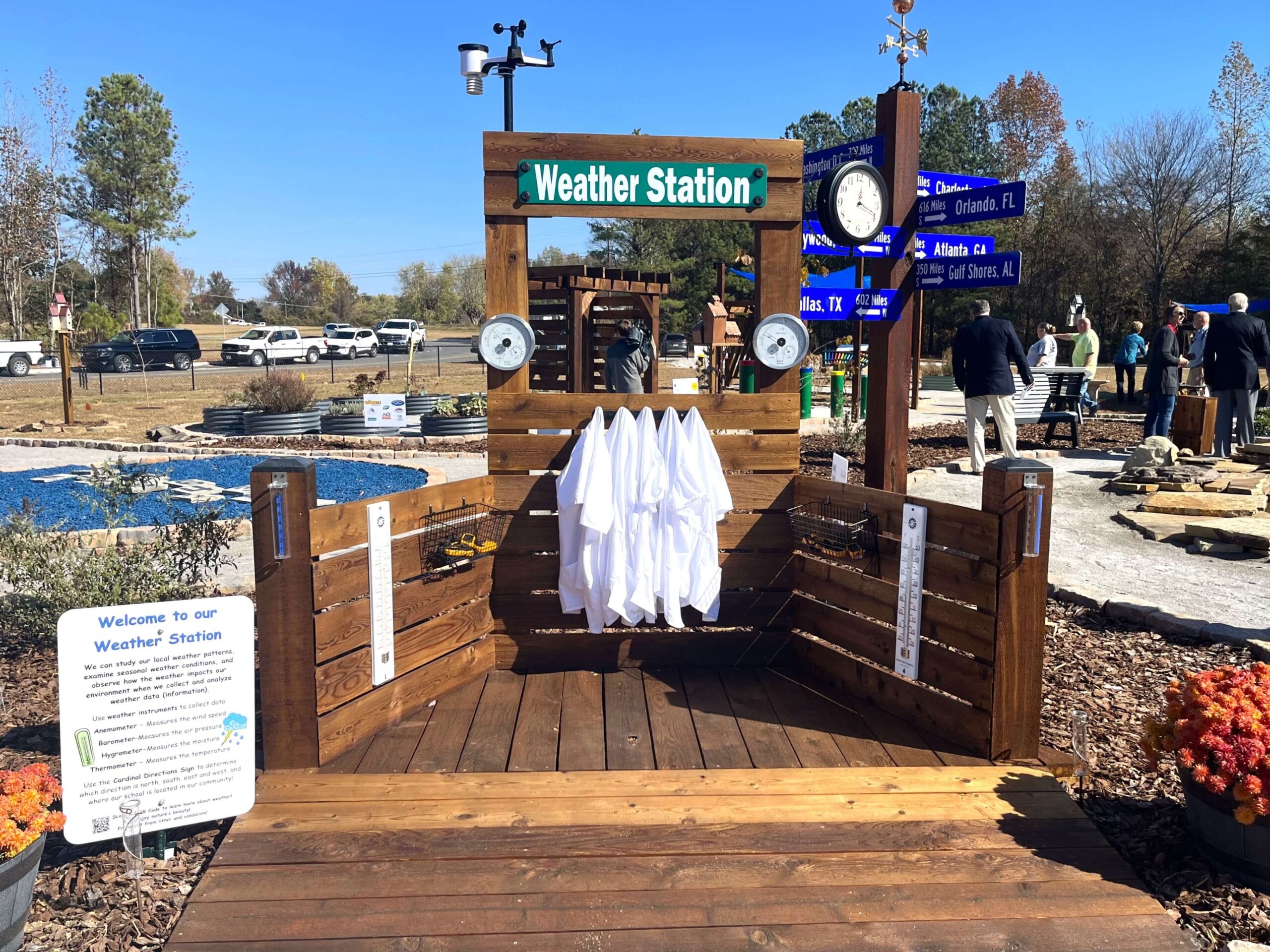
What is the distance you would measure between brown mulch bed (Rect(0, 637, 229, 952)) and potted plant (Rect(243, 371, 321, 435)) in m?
12.8

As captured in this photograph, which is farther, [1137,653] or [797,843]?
[1137,653]

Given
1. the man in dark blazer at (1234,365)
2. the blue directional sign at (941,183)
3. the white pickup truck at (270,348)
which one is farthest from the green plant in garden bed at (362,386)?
the white pickup truck at (270,348)

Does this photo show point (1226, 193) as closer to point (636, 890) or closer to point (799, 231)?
point (799, 231)

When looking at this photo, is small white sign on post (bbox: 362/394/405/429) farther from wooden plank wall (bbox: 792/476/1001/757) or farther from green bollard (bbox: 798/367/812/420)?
wooden plank wall (bbox: 792/476/1001/757)

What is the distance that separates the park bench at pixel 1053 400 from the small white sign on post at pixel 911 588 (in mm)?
9157

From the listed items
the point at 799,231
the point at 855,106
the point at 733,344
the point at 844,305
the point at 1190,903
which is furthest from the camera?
the point at 855,106

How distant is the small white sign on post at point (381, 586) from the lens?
3.93 m

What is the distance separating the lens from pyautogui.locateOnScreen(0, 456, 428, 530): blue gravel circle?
9195 mm

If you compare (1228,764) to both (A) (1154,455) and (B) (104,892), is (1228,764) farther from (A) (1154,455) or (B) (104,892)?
(A) (1154,455)

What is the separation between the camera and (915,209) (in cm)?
521

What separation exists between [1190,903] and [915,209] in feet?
11.5

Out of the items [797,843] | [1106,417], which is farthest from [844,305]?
[1106,417]

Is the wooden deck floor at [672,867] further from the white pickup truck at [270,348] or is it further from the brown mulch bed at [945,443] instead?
the white pickup truck at [270,348]

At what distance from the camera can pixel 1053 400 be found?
13.1 meters
